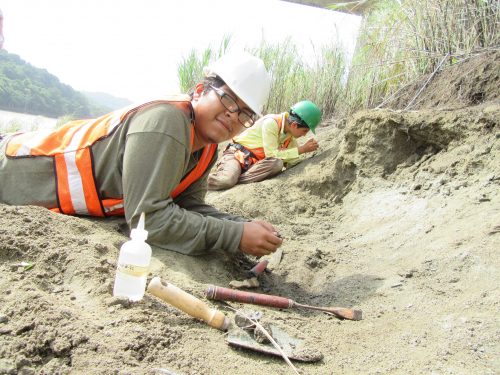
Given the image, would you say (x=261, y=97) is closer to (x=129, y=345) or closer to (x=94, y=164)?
(x=94, y=164)

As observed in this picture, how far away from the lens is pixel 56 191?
252 cm

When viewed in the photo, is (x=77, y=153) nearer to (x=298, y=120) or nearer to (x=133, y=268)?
(x=133, y=268)

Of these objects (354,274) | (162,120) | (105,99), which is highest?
(162,120)

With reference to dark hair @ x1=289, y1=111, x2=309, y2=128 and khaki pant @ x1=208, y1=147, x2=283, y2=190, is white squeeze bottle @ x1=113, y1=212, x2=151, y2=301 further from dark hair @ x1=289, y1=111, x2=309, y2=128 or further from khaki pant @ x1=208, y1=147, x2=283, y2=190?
dark hair @ x1=289, y1=111, x2=309, y2=128

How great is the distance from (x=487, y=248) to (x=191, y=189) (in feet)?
5.50

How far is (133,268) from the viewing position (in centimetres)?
177

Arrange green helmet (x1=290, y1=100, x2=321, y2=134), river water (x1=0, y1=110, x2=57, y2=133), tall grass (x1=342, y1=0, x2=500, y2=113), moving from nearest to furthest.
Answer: tall grass (x1=342, y1=0, x2=500, y2=113) < green helmet (x1=290, y1=100, x2=321, y2=134) < river water (x1=0, y1=110, x2=57, y2=133)

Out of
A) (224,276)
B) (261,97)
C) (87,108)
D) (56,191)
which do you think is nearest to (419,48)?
(261,97)

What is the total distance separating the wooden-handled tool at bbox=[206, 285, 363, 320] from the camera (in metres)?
1.98

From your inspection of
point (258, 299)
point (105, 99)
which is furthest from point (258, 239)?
point (105, 99)

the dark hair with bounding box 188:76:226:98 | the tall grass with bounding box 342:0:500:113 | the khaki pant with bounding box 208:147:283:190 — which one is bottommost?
the khaki pant with bounding box 208:147:283:190

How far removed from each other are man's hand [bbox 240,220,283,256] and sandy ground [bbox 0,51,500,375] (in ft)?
0.70

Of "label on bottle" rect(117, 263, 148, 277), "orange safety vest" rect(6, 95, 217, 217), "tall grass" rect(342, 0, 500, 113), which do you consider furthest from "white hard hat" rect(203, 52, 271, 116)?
"tall grass" rect(342, 0, 500, 113)

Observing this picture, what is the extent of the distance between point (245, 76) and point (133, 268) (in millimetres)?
1139
